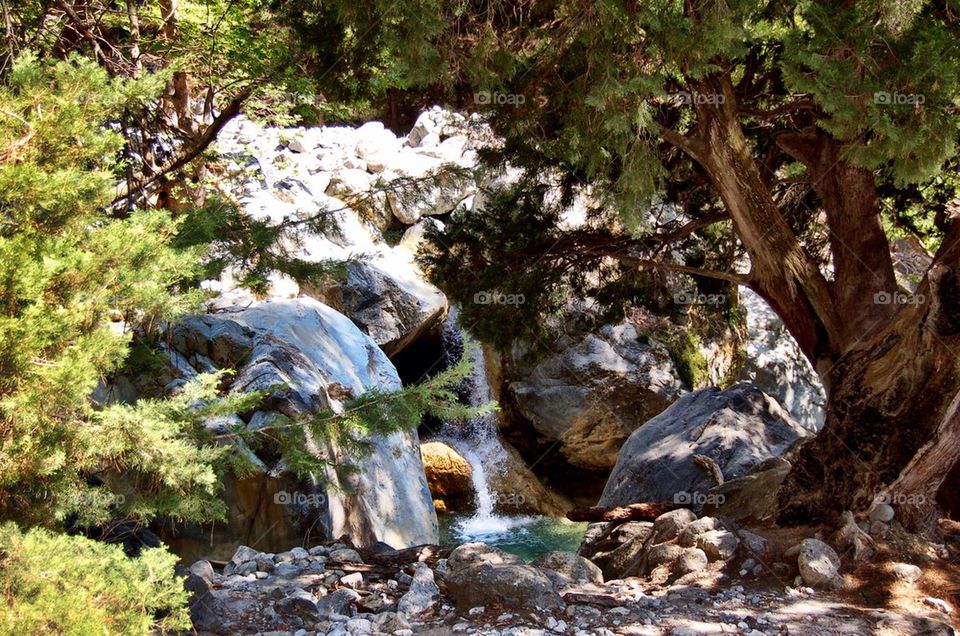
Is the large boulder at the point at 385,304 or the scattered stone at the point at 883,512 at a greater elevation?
the large boulder at the point at 385,304

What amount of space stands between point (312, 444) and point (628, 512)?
118 inches

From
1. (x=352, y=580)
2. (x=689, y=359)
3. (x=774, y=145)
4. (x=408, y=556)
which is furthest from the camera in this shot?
(x=689, y=359)

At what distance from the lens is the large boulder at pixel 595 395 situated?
13.9m

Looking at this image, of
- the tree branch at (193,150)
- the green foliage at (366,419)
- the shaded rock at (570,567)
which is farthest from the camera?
the tree branch at (193,150)

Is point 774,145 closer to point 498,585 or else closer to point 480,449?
point 498,585

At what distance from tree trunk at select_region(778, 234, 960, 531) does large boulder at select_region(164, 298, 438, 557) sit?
11.6 ft

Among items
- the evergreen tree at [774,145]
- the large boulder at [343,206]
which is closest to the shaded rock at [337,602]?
the large boulder at [343,206]

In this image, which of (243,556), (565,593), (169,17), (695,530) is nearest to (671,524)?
(695,530)

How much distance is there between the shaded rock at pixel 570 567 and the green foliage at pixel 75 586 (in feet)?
10.1

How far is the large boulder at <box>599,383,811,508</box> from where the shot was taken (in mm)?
8367

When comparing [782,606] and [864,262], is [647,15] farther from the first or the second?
[782,606]

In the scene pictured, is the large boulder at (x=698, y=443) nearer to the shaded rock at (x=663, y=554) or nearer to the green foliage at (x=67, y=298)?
the shaded rock at (x=663, y=554)

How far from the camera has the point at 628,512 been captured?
24.1 ft

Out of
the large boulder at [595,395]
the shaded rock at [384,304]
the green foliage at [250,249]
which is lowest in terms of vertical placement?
the large boulder at [595,395]
